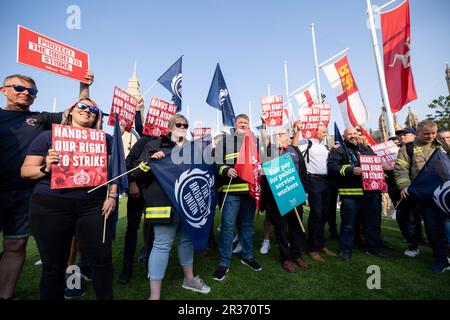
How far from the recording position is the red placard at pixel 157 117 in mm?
4887

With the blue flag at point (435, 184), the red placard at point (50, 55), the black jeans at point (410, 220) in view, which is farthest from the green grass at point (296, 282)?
the red placard at point (50, 55)

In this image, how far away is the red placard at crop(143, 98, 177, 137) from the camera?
4887mm

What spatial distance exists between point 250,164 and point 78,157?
2.27 m

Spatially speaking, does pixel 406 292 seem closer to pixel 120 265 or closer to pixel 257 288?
pixel 257 288

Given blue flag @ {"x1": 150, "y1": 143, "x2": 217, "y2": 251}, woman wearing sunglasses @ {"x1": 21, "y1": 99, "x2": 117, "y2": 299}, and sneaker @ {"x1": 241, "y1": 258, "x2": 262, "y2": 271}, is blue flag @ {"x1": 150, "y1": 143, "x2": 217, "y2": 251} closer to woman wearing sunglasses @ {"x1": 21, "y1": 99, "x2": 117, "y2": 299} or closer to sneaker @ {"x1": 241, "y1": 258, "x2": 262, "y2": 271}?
woman wearing sunglasses @ {"x1": 21, "y1": 99, "x2": 117, "y2": 299}

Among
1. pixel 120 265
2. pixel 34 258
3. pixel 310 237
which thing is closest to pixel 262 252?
pixel 310 237

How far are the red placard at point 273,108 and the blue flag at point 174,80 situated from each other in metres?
3.14

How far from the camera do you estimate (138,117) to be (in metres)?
4.57

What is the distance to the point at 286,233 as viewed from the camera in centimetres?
391

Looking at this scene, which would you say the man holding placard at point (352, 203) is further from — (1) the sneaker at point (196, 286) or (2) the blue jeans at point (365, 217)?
(1) the sneaker at point (196, 286)

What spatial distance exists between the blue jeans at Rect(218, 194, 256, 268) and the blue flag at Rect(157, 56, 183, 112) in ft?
11.9

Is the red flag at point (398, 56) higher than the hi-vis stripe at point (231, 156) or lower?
Answer: higher

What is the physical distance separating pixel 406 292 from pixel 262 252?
228cm

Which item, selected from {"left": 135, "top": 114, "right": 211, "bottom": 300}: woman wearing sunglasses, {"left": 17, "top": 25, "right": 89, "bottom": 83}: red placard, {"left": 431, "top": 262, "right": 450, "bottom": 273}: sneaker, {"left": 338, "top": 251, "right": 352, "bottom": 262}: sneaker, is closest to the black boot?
{"left": 135, "top": 114, "right": 211, "bottom": 300}: woman wearing sunglasses
